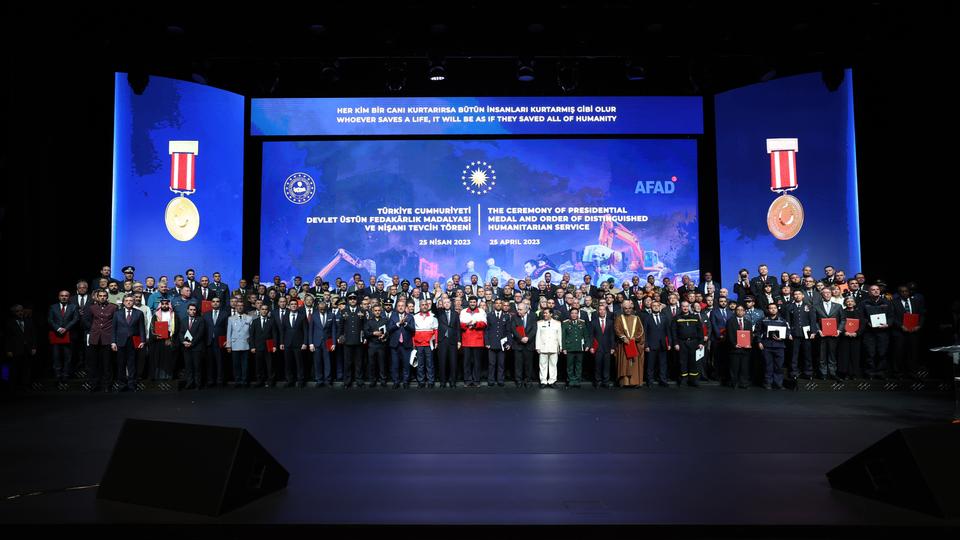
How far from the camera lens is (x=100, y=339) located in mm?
10188

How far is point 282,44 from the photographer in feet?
39.4

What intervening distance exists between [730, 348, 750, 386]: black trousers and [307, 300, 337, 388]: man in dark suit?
676 cm

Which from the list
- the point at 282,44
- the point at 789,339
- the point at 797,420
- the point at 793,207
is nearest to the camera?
the point at 797,420

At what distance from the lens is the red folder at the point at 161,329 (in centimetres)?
1051

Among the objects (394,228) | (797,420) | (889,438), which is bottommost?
(797,420)

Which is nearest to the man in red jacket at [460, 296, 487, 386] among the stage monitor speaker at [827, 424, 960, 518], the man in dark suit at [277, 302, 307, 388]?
the man in dark suit at [277, 302, 307, 388]

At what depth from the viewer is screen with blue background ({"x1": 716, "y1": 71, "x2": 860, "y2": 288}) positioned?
1263cm

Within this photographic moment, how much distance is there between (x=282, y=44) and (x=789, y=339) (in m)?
10.6

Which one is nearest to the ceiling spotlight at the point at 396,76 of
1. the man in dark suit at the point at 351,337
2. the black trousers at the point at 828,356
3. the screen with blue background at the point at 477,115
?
the screen with blue background at the point at 477,115

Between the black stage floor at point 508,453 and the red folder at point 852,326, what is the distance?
1.42m

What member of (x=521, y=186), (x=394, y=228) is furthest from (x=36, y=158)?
(x=521, y=186)

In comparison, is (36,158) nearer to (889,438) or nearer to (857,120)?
(889,438)

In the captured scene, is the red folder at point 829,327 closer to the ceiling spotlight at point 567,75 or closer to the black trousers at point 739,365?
the black trousers at point 739,365

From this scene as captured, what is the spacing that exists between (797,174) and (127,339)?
41.9ft
